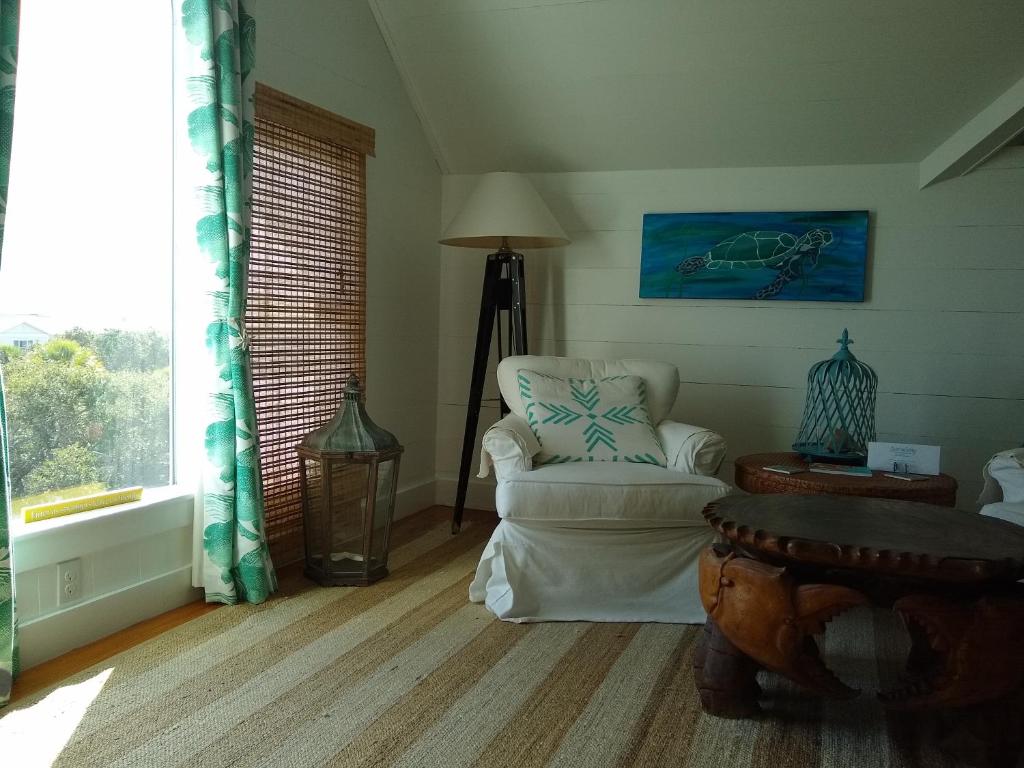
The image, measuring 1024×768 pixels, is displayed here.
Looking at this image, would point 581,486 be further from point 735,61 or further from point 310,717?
point 735,61

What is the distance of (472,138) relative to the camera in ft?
13.0

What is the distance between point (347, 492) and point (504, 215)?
53.7 inches

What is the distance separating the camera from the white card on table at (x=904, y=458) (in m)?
2.68

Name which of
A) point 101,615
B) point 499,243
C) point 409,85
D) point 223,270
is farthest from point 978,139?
point 101,615

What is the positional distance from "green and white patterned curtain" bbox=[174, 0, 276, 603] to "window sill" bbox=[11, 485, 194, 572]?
0.30 feet

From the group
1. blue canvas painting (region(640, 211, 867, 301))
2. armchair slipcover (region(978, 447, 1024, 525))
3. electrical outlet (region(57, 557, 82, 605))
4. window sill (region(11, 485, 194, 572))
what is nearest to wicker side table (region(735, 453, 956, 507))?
armchair slipcover (region(978, 447, 1024, 525))

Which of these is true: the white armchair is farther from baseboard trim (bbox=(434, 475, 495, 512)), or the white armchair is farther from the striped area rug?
baseboard trim (bbox=(434, 475, 495, 512))

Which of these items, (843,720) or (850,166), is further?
(850,166)

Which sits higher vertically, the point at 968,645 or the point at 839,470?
the point at 839,470

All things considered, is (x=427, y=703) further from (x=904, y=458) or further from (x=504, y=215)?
(x=504, y=215)

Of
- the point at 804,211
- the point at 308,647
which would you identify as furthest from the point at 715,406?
the point at 308,647

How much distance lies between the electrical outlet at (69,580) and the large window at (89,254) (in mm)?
190

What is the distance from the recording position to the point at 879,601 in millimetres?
1792

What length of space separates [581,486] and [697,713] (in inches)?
31.2
